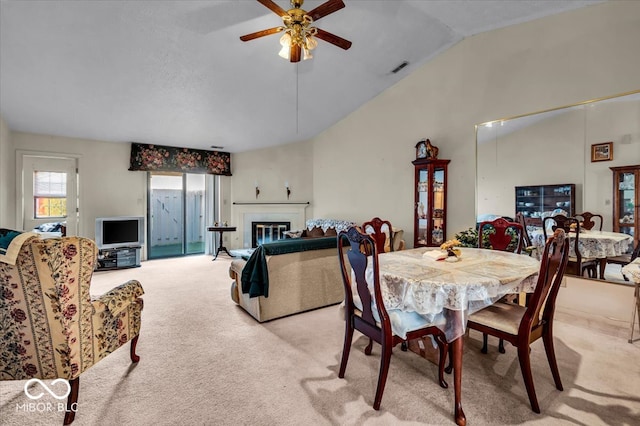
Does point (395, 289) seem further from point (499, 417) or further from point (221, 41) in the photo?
point (221, 41)

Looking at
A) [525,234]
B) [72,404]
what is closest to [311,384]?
[72,404]

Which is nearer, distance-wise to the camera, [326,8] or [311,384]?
[311,384]

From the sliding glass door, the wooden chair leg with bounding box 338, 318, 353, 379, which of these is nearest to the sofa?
the wooden chair leg with bounding box 338, 318, 353, 379

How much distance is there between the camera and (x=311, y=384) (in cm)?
199

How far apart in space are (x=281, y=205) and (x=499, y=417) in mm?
5509

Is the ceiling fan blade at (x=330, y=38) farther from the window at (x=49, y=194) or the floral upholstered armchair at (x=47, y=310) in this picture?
the window at (x=49, y=194)

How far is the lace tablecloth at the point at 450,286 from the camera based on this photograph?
1646 millimetres

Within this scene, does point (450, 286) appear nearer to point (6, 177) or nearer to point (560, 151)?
point (560, 151)

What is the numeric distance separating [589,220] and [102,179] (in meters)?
7.25

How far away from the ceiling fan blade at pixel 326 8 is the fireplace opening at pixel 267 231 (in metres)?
4.81

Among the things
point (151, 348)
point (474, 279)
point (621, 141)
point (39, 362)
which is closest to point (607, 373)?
point (474, 279)

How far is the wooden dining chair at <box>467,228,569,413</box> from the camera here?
5.42ft

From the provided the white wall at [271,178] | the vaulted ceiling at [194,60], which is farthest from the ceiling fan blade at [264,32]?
the white wall at [271,178]

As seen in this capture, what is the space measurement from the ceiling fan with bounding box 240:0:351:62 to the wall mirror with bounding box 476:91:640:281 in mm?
2337
